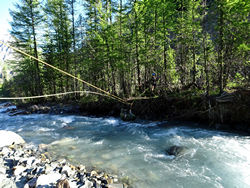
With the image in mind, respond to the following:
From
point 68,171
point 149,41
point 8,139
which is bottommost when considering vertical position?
point 68,171

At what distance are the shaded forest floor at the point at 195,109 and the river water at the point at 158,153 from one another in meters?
0.74

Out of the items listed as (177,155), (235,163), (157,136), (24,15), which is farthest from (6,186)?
(24,15)

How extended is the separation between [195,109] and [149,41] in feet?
21.3

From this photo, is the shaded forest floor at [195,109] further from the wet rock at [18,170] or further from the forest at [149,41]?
the wet rock at [18,170]

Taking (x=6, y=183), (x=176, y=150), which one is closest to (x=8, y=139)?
(x=6, y=183)

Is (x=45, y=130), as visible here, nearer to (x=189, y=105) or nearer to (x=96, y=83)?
(x=96, y=83)

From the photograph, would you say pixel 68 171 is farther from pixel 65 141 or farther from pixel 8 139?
pixel 8 139

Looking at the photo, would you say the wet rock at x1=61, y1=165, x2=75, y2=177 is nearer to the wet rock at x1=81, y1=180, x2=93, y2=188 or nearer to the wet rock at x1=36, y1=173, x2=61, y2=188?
the wet rock at x1=36, y1=173, x2=61, y2=188

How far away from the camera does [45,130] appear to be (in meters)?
8.96

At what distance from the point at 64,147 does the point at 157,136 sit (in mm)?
4256

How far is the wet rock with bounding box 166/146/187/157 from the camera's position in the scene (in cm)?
521

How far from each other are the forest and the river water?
294 cm

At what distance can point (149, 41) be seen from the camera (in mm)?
11594

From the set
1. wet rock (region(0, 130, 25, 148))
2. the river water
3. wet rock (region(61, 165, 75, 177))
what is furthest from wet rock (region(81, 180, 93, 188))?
wet rock (region(0, 130, 25, 148))
